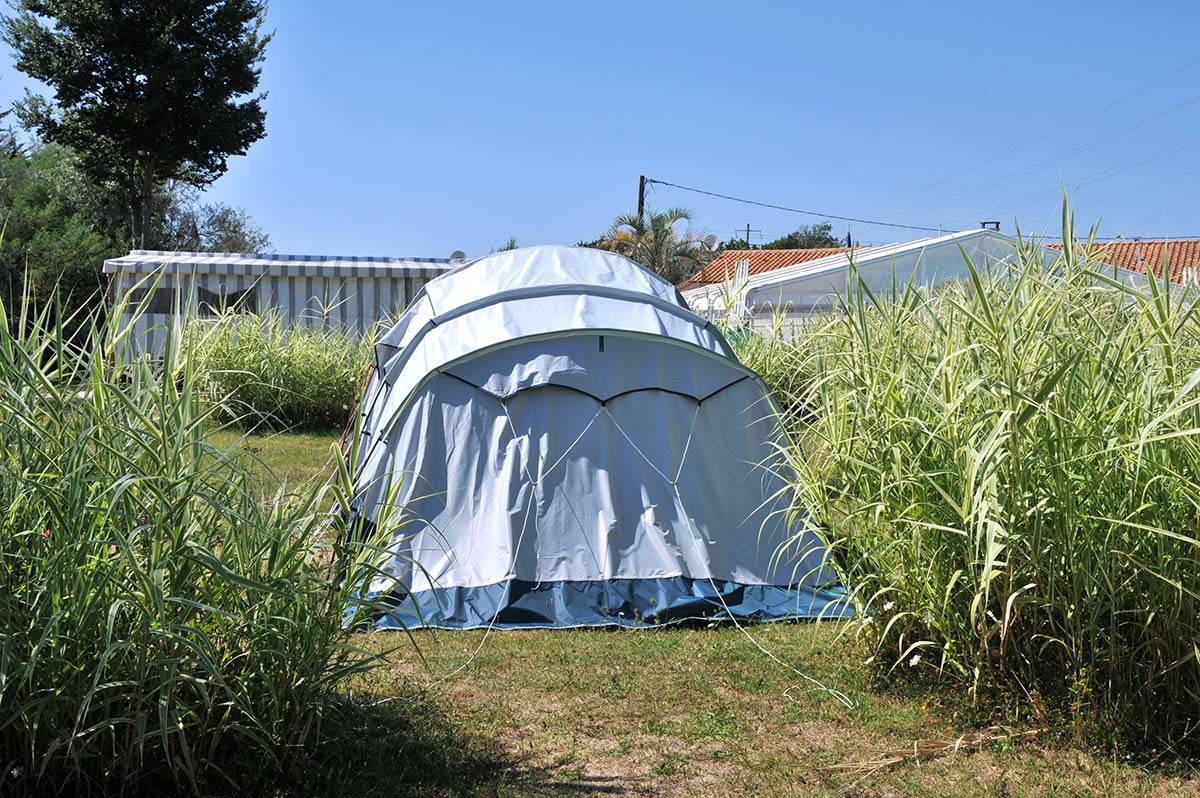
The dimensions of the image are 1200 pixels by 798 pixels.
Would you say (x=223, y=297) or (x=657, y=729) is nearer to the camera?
(x=657, y=729)

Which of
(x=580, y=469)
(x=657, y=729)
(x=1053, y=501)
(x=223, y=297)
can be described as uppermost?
(x=223, y=297)

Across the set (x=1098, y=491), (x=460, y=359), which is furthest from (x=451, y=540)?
(x=1098, y=491)

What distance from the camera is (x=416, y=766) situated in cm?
378

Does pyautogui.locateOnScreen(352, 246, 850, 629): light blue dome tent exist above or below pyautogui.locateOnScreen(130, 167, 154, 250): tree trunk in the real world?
below

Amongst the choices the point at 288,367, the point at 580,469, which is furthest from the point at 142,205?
the point at 580,469

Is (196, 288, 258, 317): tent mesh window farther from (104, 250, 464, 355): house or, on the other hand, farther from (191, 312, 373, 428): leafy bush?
(191, 312, 373, 428): leafy bush

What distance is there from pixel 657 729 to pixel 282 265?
12.5 meters

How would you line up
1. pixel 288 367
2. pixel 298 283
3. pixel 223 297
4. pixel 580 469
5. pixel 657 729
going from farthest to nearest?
1. pixel 298 283
2. pixel 223 297
3. pixel 288 367
4. pixel 580 469
5. pixel 657 729

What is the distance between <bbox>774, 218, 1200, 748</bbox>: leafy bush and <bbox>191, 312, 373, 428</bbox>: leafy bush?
8.93 metres

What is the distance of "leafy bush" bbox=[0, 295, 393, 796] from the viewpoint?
2.96 metres

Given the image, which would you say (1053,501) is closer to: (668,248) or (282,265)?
(282,265)

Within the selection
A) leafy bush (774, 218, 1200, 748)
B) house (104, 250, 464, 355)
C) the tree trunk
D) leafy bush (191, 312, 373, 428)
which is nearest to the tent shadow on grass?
leafy bush (774, 218, 1200, 748)

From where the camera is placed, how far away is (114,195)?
90.9 ft

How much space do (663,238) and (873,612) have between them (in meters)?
22.7
